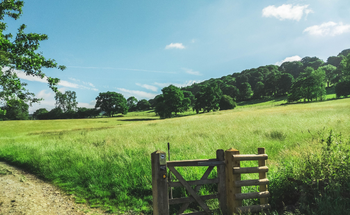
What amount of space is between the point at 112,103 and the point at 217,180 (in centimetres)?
8073

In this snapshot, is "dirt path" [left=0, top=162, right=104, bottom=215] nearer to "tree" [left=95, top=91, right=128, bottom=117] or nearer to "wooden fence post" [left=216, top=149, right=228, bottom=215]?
"wooden fence post" [left=216, top=149, right=228, bottom=215]

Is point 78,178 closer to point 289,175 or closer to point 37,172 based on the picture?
point 37,172

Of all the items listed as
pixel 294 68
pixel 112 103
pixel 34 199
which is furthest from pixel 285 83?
pixel 34 199

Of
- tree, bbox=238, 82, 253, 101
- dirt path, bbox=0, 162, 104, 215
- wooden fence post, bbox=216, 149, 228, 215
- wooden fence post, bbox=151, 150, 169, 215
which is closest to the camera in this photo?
wooden fence post, bbox=151, 150, 169, 215

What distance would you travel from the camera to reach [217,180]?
4.73 meters

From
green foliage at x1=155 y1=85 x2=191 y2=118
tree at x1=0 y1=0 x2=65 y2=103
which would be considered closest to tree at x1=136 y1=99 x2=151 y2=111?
green foliage at x1=155 y1=85 x2=191 y2=118

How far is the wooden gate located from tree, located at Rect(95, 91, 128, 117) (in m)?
79.0

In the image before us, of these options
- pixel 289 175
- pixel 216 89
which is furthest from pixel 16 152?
pixel 216 89

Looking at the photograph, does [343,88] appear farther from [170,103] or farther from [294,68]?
[294,68]

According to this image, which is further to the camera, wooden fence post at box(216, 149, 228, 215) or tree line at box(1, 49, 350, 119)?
tree line at box(1, 49, 350, 119)

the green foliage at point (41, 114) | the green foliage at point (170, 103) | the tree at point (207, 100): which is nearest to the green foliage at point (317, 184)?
the green foliage at point (170, 103)

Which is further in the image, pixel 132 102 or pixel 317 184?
pixel 132 102

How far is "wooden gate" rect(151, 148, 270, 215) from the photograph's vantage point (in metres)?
4.18

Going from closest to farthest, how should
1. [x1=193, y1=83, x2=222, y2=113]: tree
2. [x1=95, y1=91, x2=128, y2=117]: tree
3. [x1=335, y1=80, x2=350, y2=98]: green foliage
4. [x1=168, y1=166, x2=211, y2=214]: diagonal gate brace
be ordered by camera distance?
[x1=168, y1=166, x2=211, y2=214]: diagonal gate brace → [x1=335, y1=80, x2=350, y2=98]: green foliage → [x1=193, y1=83, x2=222, y2=113]: tree → [x1=95, y1=91, x2=128, y2=117]: tree
